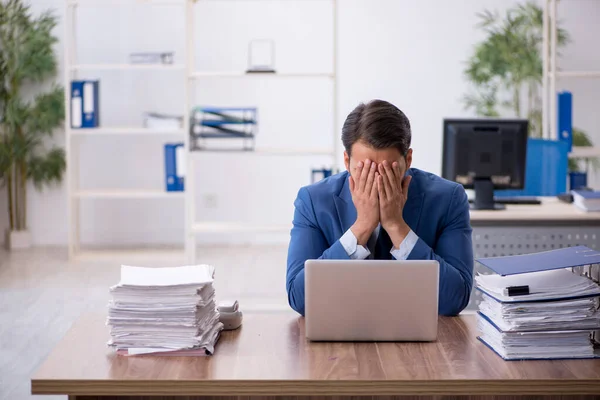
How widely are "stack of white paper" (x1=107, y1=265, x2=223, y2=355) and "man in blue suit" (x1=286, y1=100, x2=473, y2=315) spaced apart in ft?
1.46

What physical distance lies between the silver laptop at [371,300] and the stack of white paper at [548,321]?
0.54ft

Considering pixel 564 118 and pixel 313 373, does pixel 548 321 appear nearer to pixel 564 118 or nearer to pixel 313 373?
pixel 313 373

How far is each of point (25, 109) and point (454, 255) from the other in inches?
195

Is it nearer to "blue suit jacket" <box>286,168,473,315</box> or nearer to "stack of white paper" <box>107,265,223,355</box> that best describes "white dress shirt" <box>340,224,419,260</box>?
"blue suit jacket" <box>286,168,473,315</box>

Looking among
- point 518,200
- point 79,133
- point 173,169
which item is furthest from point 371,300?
point 79,133

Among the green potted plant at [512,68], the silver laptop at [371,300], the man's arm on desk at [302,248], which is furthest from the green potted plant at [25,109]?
→ the silver laptop at [371,300]

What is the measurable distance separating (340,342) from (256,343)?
0.20 meters

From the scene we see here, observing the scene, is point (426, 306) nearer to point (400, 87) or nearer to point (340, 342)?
point (340, 342)

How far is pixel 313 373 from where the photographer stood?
1734mm

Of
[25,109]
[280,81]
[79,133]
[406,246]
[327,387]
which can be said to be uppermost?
[280,81]

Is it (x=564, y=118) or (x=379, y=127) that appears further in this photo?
(x=564, y=118)

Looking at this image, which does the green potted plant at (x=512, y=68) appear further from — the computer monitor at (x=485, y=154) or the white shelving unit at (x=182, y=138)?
the computer monitor at (x=485, y=154)

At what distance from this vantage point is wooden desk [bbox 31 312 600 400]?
1.69 meters

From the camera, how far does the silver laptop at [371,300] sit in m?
1.86
